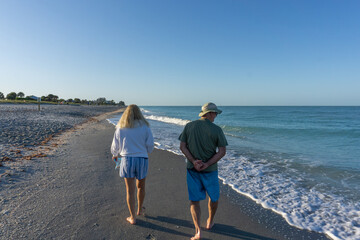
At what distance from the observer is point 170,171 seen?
5934 mm

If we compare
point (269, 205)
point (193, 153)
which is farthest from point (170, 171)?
point (193, 153)

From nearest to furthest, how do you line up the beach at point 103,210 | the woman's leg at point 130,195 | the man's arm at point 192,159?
the man's arm at point 192,159
the beach at point 103,210
the woman's leg at point 130,195

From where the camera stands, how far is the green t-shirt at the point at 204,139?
279cm

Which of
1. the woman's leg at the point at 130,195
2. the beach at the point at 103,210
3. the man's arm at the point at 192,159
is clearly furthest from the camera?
the woman's leg at the point at 130,195

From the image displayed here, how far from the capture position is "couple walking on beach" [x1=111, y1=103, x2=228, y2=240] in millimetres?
2801

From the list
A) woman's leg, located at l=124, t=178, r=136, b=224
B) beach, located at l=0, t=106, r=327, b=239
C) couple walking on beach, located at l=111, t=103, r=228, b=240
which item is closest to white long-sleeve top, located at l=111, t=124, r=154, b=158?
couple walking on beach, located at l=111, t=103, r=228, b=240

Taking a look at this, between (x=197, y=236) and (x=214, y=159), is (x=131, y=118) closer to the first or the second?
(x=214, y=159)

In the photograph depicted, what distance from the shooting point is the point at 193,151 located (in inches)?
113

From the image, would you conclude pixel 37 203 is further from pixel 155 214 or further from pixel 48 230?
pixel 155 214

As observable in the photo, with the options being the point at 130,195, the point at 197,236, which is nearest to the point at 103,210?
the point at 130,195

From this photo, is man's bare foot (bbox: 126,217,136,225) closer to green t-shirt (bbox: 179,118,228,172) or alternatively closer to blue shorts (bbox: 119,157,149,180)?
blue shorts (bbox: 119,157,149,180)

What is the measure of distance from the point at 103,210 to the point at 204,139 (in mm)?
2293

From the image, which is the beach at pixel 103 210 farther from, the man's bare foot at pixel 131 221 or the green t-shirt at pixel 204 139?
the green t-shirt at pixel 204 139

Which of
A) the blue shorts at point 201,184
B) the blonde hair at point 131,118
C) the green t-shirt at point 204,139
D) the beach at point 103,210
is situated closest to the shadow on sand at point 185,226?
the beach at point 103,210
